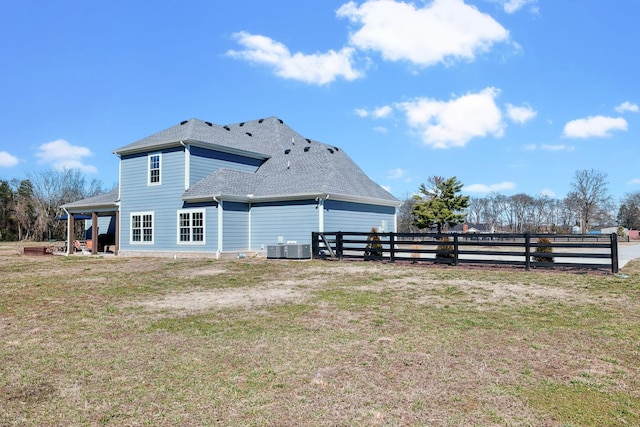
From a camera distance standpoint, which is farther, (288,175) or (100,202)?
(100,202)

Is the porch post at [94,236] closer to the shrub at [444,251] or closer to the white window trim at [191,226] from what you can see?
the white window trim at [191,226]

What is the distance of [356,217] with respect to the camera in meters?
22.6

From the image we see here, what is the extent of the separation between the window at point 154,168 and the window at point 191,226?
2656 millimetres

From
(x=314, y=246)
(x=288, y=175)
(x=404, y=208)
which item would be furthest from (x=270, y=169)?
(x=404, y=208)

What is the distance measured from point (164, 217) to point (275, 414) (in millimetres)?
20500

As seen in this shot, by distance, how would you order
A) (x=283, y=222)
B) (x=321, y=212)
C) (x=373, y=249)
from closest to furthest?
1. (x=373, y=249)
2. (x=321, y=212)
3. (x=283, y=222)

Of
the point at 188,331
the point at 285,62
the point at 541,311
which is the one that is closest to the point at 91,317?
the point at 188,331

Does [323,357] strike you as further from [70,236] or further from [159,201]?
[70,236]

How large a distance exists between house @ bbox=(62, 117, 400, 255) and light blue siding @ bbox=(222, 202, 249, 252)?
0.05 meters

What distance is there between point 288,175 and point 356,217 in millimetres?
4225

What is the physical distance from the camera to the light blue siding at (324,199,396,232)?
812 inches

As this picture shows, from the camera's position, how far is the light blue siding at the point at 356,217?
812 inches

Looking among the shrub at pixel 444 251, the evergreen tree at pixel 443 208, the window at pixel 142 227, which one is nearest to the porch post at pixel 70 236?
the window at pixel 142 227

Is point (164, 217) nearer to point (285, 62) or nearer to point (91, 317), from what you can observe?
point (285, 62)
